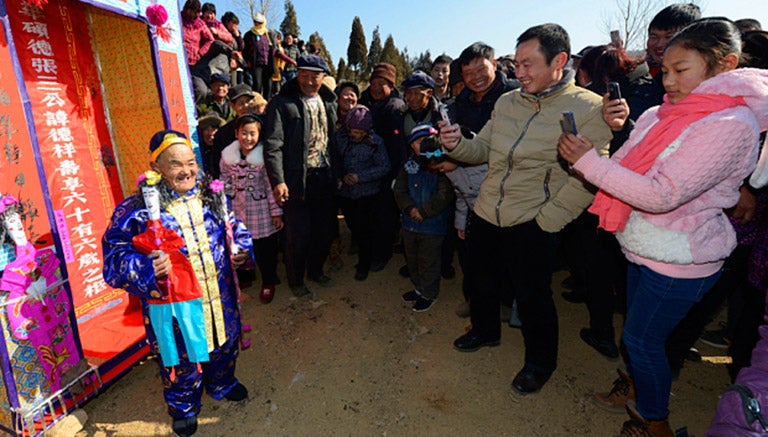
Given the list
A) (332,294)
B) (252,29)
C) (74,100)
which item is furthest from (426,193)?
(252,29)

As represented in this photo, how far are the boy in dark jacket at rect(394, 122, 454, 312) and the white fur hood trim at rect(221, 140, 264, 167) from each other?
132cm

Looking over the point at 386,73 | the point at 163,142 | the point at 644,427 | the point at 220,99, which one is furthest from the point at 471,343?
the point at 220,99

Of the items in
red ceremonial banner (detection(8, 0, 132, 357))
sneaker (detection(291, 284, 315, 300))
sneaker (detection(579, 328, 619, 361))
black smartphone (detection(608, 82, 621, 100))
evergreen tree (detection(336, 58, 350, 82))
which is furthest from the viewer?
evergreen tree (detection(336, 58, 350, 82))

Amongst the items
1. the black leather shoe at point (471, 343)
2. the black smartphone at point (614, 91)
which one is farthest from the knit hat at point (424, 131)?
the black leather shoe at point (471, 343)

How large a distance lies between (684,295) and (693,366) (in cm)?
167

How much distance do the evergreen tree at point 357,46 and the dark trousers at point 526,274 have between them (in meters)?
28.4

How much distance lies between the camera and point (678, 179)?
4.97ft

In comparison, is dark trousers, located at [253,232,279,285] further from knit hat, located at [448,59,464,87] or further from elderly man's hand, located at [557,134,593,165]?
elderly man's hand, located at [557,134,593,165]

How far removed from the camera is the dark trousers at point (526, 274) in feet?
7.72

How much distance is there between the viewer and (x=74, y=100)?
10.1 ft

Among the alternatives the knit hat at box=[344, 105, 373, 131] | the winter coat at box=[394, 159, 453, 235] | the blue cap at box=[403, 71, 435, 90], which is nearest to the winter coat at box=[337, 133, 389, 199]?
the knit hat at box=[344, 105, 373, 131]

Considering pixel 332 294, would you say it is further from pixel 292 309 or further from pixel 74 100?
pixel 74 100

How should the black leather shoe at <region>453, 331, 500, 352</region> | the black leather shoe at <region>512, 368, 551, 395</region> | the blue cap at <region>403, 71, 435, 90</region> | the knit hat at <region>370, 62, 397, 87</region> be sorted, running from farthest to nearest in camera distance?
the knit hat at <region>370, 62, 397, 87</region> → the blue cap at <region>403, 71, 435, 90</region> → the black leather shoe at <region>453, 331, 500, 352</region> → the black leather shoe at <region>512, 368, 551, 395</region>

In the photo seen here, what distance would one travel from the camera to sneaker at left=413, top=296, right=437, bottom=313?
3.75 meters
